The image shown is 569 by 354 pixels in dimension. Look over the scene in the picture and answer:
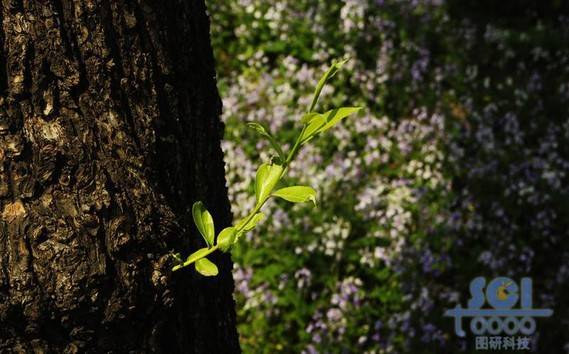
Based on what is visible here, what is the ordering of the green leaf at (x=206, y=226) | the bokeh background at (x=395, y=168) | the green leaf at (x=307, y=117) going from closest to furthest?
the green leaf at (x=307, y=117)
the green leaf at (x=206, y=226)
the bokeh background at (x=395, y=168)

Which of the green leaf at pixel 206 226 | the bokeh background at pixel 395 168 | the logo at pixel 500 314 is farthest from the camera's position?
the bokeh background at pixel 395 168

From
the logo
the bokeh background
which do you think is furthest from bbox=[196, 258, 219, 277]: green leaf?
the logo

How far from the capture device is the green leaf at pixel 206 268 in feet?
4.21

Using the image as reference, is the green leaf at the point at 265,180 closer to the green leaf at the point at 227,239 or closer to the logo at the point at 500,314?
the green leaf at the point at 227,239

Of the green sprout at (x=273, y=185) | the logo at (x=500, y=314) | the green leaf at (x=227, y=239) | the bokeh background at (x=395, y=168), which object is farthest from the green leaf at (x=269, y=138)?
the logo at (x=500, y=314)

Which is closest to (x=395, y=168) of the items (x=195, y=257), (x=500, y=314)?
(x=500, y=314)

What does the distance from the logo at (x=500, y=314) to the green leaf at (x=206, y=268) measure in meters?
3.36

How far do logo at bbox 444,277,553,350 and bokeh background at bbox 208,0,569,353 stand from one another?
72 millimetres

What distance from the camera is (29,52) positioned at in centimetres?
133

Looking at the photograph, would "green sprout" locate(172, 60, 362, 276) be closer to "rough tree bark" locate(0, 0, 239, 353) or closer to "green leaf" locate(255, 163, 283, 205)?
"green leaf" locate(255, 163, 283, 205)

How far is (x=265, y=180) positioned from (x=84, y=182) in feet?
1.08

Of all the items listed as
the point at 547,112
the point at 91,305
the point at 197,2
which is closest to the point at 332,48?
A: the point at 547,112

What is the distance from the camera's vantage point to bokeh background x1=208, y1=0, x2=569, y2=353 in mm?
4594

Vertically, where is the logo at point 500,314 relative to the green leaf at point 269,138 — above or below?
below
